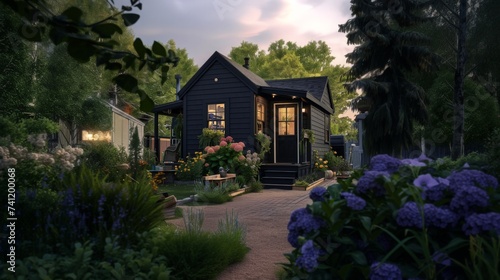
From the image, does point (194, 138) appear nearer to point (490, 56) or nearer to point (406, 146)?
point (406, 146)

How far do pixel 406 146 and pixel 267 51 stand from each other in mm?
27377

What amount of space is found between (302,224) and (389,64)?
14.2 meters

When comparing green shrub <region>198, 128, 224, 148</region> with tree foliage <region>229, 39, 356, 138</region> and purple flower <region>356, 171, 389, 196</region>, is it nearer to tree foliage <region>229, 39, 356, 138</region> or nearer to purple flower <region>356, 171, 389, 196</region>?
purple flower <region>356, 171, 389, 196</region>

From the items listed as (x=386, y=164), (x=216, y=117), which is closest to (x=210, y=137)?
(x=216, y=117)

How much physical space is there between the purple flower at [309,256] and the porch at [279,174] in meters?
10.4

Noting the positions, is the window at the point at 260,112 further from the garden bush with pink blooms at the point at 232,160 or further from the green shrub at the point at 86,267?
the green shrub at the point at 86,267

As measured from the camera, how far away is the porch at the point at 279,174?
1281 cm

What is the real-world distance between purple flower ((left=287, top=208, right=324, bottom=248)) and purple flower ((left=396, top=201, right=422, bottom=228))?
1.59ft

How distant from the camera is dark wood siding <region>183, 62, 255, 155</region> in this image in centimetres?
1362

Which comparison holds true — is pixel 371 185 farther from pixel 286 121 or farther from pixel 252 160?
pixel 286 121

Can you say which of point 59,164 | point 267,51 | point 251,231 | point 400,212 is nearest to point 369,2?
point 251,231

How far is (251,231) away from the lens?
5.72 m

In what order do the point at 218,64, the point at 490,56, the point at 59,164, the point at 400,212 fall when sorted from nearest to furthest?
the point at 400,212 → the point at 59,164 → the point at 218,64 → the point at 490,56

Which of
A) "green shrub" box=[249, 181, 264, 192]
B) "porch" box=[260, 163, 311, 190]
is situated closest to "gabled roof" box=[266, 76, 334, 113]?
"porch" box=[260, 163, 311, 190]
